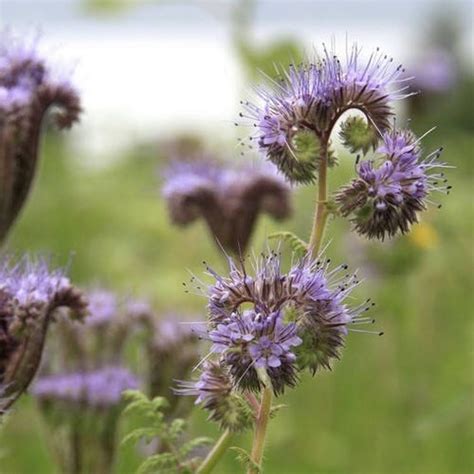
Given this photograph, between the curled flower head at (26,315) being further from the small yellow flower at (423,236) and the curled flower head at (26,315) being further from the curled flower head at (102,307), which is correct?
the small yellow flower at (423,236)

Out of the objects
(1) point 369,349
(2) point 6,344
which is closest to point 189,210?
(2) point 6,344

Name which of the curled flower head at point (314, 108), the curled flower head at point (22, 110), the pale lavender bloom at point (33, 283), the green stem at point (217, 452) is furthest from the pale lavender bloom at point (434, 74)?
the green stem at point (217, 452)

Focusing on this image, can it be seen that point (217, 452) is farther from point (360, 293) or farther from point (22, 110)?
point (360, 293)

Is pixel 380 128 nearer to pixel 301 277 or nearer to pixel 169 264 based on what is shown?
pixel 301 277

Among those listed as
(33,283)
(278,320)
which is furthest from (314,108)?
(33,283)

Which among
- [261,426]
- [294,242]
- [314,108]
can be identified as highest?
[314,108]

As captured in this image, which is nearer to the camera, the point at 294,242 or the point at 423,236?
the point at 294,242

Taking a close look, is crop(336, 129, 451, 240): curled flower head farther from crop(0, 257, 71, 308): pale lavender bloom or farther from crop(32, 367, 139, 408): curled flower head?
crop(32, 367, 139, 408): curled flower head
